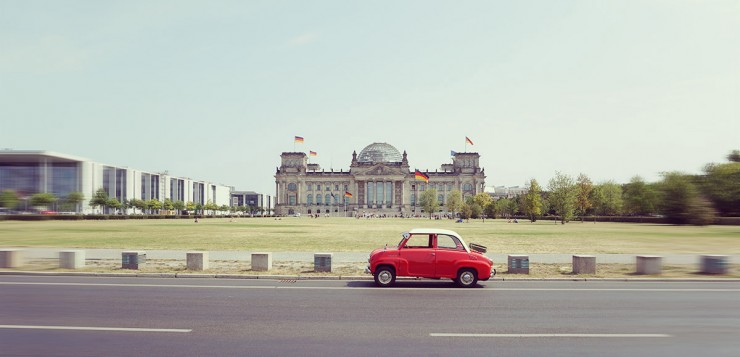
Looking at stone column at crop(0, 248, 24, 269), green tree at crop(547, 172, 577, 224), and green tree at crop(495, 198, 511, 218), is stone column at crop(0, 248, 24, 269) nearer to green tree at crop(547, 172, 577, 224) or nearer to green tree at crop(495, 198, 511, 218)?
green tree at crop(547, 172, 577, 224)

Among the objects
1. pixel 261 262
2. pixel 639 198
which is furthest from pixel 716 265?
pixel 639 198

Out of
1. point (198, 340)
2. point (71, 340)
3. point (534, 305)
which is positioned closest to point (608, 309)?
point (534, 305)

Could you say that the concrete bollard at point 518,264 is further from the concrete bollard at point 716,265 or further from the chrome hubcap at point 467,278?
the concrete bollard at point 716,265

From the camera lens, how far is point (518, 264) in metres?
23.3

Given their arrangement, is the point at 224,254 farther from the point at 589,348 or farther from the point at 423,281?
the point at 589,348

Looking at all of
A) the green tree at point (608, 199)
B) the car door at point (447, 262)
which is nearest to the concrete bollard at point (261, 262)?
the car door at point (447, 262)

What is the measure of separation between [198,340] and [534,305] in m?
9.57

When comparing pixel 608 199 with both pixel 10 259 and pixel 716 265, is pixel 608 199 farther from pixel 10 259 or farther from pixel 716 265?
pixel 10 259

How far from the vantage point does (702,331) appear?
12492 mm

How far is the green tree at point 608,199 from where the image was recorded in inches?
4811

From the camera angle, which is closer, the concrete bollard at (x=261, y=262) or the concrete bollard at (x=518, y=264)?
the concrete bollard at (x=518, y=264)

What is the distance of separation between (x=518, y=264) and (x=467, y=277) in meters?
4.59

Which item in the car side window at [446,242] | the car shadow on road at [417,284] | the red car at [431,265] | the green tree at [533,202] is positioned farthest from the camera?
the green tree at [533,202]

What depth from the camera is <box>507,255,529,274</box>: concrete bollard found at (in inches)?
914
